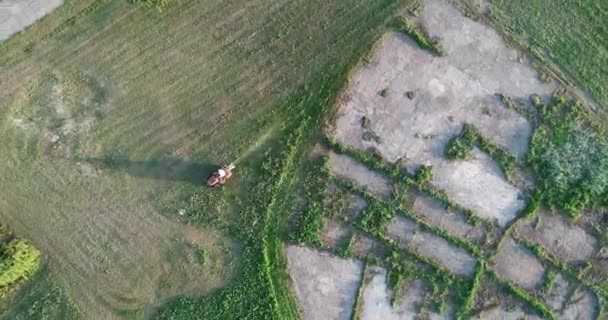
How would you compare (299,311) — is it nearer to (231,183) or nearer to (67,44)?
(231,183)

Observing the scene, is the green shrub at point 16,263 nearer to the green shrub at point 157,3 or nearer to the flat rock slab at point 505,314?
the green shrub at point 157,3

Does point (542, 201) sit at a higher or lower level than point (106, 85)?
lower

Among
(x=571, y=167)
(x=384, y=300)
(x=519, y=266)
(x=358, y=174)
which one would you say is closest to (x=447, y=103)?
(x=358, y=174)

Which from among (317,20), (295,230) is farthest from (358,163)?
(317,20)

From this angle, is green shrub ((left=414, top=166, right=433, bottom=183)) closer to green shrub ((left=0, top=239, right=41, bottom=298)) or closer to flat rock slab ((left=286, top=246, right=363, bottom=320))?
flat rock slab ((left=286, top=246, right=363, bottom=320))

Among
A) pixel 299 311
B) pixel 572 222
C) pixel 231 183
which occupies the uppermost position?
pixel 231 183

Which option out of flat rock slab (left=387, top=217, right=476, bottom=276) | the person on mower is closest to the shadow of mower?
the person on mower
